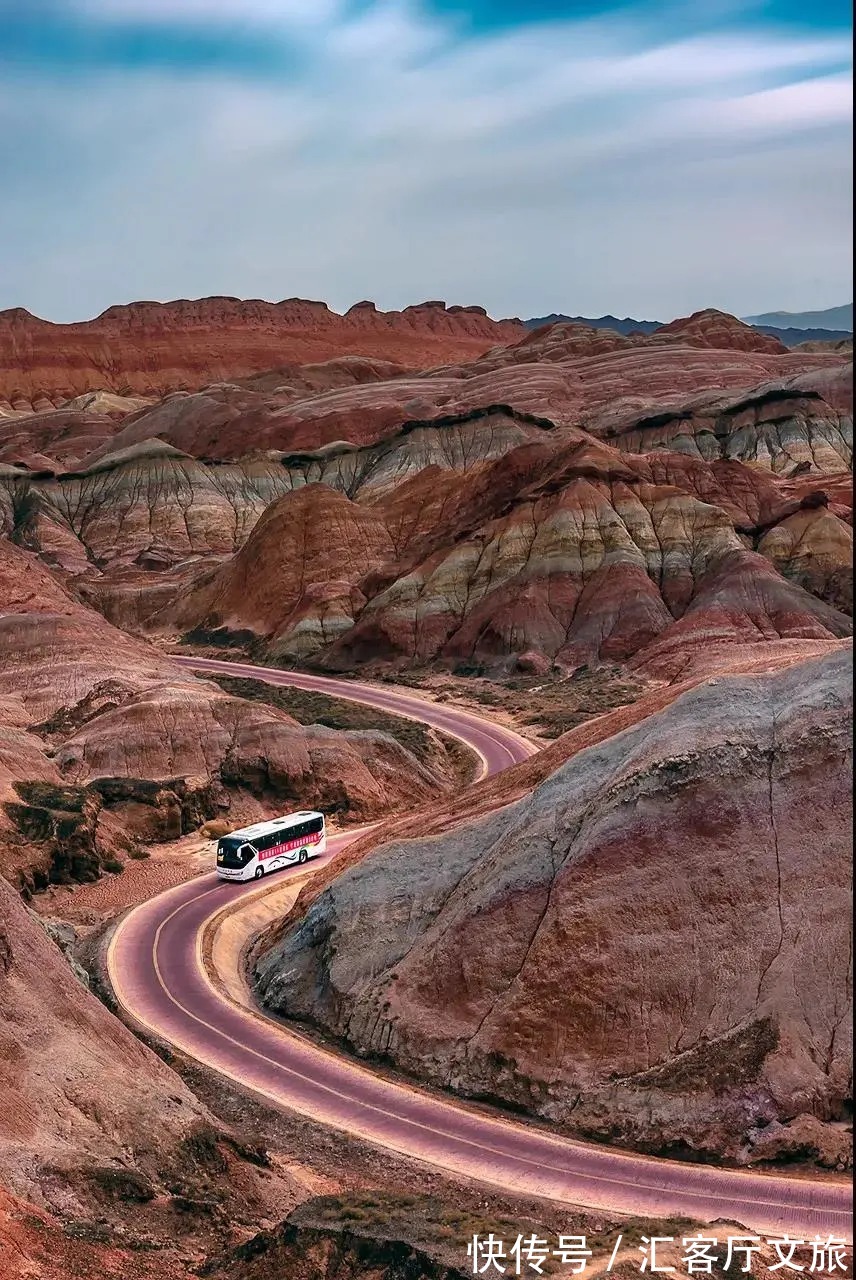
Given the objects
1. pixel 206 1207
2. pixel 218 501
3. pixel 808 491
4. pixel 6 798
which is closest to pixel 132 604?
pixel 218 501

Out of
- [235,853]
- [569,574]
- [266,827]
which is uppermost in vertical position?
[569,574]

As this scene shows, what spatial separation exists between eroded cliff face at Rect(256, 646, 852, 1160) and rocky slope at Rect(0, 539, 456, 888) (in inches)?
780

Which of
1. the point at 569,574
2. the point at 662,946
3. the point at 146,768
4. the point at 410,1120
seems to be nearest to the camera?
the point at 410,1120

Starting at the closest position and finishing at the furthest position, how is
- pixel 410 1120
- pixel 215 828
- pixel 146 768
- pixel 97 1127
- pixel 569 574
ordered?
1. pixel 97 1127
2. pixel 410 1120
3. pixel 215 828
4. pixel 146 768
5. pixel 569 574

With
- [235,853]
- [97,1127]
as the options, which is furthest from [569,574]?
[97,1127]

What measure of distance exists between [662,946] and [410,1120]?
21.0ft

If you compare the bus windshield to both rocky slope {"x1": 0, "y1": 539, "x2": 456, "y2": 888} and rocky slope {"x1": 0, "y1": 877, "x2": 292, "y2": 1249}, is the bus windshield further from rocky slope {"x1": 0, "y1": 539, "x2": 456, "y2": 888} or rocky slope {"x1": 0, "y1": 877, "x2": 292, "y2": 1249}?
rocky slope {"x1": 0, "y1": 877, "x2": 292, "y2": 1249}

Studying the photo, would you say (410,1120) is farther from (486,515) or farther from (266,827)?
(486,515)

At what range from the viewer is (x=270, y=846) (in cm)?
4616

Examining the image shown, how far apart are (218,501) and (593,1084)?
12619 cm

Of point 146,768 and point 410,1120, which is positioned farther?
point 146,768

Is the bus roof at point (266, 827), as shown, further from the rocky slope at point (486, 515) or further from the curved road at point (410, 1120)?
the rocky slope at point (486, 515)

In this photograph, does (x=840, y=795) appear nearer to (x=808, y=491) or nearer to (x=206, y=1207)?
(x=206, y=1207)

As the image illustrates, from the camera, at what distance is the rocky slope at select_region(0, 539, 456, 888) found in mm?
48438
